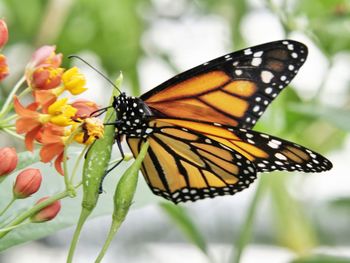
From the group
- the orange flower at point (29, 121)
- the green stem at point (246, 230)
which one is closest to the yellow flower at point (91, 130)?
the orange flower at point (29, 121)

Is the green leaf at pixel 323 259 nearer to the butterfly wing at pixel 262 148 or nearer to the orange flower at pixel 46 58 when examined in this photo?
the butterfly wing at pixel 262 148

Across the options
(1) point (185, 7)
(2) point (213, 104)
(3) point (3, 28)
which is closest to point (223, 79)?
(2) point (213, 104)

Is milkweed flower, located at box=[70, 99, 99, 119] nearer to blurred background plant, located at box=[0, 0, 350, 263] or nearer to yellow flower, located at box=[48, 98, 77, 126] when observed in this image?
yellow flower, located at box=[48, 98, 77, 126]

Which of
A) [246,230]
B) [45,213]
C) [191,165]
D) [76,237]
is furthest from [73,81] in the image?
[246,230]

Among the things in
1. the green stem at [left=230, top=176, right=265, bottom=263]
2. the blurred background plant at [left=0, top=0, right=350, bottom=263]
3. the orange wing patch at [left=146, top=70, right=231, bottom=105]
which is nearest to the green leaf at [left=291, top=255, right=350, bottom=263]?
the blurred background plant at [left=0, top=0, right=350, bottom=263]

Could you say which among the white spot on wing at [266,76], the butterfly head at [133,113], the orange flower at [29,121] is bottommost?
the orange flower at [29,121]
